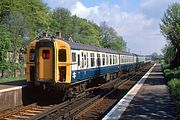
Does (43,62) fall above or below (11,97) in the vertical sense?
above

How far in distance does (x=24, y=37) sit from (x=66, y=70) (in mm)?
34432

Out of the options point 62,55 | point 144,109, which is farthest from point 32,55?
point 144,109

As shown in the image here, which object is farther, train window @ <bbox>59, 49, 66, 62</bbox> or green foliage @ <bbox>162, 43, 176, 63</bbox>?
green foliage @ <bbox>162, 43, 176, 63</bbox>

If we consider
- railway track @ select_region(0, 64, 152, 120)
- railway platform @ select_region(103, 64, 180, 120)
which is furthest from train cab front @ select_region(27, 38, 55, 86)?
railway platform @ select_region(103, 64, 180, 120)

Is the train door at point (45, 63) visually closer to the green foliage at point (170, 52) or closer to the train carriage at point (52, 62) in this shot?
the train carriage at point (52, 62)

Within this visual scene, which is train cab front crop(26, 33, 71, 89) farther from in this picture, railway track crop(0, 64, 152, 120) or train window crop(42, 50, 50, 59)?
railway track crop(0, 64, 152, 120)

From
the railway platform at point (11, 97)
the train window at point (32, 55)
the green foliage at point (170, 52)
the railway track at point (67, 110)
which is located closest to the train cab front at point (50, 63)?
the train window at point (32, 55)

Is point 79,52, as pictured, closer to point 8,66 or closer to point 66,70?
point 66,70

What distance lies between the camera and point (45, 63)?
62.7 ft

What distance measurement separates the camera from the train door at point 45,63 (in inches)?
748

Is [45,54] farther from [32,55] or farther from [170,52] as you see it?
[170,52]

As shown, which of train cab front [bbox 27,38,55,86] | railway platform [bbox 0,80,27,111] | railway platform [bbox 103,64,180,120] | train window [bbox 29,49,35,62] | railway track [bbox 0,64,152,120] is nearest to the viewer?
railway platform [bbox 103,64,180,120]

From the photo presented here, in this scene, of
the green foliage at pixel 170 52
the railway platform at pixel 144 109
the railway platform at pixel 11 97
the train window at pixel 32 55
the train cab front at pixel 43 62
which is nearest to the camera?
the railway platform at pixel 144 109

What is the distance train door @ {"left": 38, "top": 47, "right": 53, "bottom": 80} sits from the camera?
1900cm
